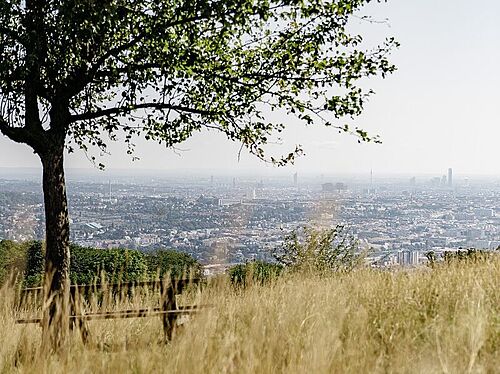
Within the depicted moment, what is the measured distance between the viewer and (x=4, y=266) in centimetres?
2055

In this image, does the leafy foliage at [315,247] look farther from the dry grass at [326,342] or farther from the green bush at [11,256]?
the dry grass at [326,342]

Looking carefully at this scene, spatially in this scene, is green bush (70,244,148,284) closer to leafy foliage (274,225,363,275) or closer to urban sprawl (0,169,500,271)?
leafy foliage (274,225,363,275)

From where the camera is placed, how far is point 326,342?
4.04 meters

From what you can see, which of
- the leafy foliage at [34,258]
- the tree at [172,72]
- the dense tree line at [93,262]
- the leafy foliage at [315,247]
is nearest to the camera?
the tree at [172,72]

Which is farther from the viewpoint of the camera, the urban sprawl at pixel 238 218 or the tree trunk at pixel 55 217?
the urban sprawl at pixel 238 218

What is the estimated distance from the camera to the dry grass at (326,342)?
13.3ft

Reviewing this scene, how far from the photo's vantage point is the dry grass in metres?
4.07

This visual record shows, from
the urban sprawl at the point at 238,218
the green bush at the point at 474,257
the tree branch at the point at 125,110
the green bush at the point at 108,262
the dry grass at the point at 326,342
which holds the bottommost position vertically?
the urban sprawl at the point at 238,218

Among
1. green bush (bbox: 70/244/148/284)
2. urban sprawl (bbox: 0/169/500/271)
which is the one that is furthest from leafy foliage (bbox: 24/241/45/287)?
green bush (bbox: 70/244/148/284)

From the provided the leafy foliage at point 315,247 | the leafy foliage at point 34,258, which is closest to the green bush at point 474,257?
the leafy foliage at point 315,247

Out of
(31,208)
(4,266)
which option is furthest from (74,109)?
(31,208)

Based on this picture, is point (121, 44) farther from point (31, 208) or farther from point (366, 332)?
point (31, 208)

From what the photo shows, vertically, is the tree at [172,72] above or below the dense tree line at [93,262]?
above

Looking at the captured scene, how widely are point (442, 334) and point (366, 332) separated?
0.66 metres
